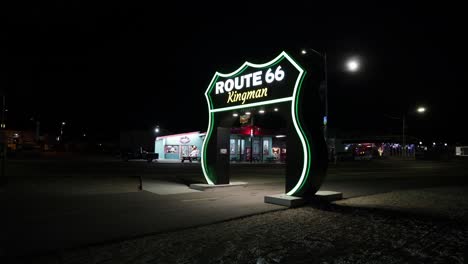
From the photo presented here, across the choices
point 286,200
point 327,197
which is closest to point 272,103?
point 286,200

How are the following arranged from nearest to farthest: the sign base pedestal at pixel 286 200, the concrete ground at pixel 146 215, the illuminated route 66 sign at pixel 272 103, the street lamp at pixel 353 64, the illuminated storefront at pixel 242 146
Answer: the concrete ground at pixel 146 215
the sign base pedestal at pixel 286 200
the illuminated route 66 sign at pixel 272 103
the street lamp at pixel 353 64
the illuminated storefront at pixel 242 146

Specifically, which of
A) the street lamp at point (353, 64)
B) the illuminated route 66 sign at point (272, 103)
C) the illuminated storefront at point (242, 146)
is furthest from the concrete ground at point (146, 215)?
the illuminated storefront at point (242, 146)

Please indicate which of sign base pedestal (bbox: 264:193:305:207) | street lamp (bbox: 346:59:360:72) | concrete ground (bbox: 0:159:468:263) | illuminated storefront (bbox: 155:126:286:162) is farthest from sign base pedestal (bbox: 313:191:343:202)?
illuminated storefront (bbox: 155:126:286:162)

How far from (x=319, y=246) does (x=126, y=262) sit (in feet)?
11.0

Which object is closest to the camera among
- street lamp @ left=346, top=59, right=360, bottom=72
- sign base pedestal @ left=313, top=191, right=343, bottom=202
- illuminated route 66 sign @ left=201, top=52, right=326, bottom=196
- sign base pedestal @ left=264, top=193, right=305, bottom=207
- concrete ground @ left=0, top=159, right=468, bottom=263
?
concrete ground @ left=0, top=159, right=468, bottom=263

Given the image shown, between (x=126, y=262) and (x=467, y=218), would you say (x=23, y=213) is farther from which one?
(x=467, y=218)

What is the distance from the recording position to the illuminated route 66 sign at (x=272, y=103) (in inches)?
432

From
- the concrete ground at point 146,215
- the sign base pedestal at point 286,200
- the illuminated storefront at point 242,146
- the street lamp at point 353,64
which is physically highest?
the street lamp at point 353,64

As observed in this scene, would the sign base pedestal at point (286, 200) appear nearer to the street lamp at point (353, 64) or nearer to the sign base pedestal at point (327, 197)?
the sign base pedestal at point (327, 197)

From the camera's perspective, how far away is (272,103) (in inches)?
473

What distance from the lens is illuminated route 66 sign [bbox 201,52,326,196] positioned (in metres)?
11.0

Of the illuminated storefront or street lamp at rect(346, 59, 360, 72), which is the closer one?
street lamp at rect(346, 59, 360, 72)

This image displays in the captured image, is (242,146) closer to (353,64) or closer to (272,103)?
(353,64)

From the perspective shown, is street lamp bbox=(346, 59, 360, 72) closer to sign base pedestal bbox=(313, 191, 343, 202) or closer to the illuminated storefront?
sign base pedestal bbox=(313, 191, 343, 202)
